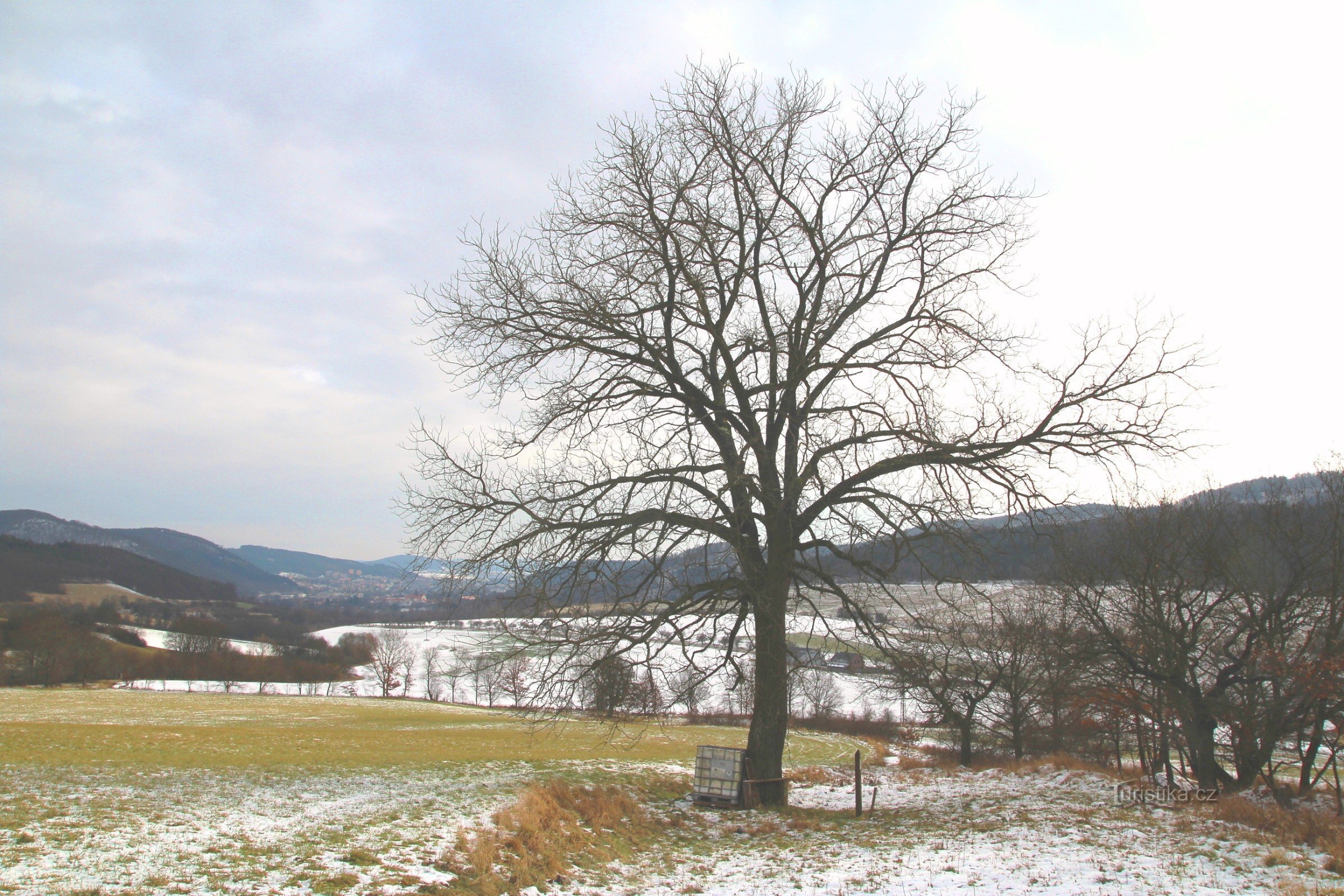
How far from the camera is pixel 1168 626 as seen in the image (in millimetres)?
16344

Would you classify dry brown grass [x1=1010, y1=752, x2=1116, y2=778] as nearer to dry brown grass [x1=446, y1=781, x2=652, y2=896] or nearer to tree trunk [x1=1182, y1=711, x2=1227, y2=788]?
tree trunk [x1=1182, y1=711, x2=1227, y2=788]

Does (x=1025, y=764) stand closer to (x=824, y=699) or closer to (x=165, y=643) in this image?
(x=824, y=699)

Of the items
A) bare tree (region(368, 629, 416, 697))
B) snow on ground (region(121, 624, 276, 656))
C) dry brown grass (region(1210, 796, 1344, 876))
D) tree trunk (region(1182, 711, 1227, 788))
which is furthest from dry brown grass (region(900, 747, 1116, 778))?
snow on ground (region(121, 624, 276, 656))

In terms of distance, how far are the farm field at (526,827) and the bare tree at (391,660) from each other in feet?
259

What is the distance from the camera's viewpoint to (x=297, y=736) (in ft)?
75.7

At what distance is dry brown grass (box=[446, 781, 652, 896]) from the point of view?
7637 millimetres

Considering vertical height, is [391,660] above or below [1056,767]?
below

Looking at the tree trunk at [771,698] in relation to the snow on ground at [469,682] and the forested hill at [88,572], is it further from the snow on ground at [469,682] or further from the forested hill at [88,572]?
the forested hill at [88,572]

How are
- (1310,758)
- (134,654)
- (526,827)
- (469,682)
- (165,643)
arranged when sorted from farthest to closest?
(469,682)
(165,643)
(134,654)
(1310,758)
(526,827)

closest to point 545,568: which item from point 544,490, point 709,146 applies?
point 544,490

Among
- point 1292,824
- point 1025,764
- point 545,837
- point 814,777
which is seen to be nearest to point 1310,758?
point 1292,824

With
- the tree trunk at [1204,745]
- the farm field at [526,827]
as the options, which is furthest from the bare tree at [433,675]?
the tree trunk at [1204,745]

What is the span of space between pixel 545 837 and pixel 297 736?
17923 millimetres

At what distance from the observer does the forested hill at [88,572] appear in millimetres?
150625
